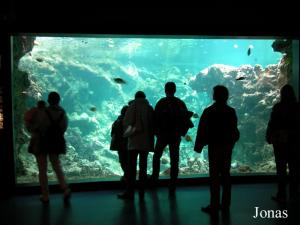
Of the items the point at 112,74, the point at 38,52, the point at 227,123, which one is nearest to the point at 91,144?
the point at 38,52

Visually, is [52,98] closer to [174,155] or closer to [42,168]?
[42,168]

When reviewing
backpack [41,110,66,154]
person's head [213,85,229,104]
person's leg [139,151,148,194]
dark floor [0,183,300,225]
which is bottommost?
dark floor [0,183,300,225]

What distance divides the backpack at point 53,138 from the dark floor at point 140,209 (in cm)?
92

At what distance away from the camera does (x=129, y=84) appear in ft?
90.0

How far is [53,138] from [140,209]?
6.06 feet

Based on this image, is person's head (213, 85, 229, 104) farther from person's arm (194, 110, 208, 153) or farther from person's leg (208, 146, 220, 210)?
person's leg (208, 146, 220, 210)

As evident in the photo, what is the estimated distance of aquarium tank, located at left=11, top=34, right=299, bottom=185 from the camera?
8.75 metres

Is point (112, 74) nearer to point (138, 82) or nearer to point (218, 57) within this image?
point (138, 82)

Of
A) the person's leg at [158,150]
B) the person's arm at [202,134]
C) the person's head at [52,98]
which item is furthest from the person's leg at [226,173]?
the person's head at [52,98]

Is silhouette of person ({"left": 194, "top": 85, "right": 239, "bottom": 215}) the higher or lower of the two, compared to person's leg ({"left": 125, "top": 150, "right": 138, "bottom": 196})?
higher

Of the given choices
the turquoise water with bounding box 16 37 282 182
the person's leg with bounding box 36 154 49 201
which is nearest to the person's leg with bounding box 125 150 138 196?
the person's leg with bounding box 36 154 49 201

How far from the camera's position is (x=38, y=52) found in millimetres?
21672

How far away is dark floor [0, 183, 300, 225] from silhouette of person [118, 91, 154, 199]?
38 cm

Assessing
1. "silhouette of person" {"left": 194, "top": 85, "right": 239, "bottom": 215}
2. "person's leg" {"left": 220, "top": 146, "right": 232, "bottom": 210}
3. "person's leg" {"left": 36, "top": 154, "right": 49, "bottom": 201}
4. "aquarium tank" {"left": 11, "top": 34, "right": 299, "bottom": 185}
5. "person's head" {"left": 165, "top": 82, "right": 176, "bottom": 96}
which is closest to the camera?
"silhouette of person" {"left": 194, "top": 85, "right": 239, "bottom": 215}
